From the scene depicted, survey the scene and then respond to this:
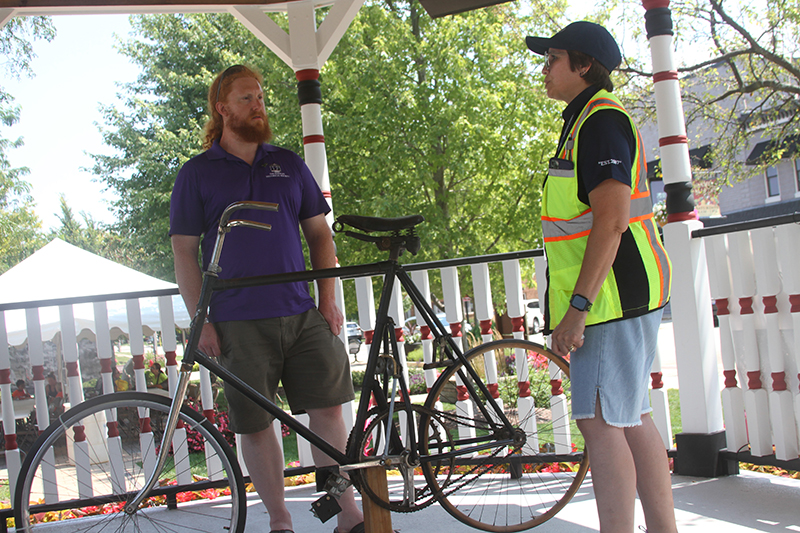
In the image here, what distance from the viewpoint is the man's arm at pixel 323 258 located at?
2.45 metres

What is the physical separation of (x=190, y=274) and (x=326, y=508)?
3.20 feet

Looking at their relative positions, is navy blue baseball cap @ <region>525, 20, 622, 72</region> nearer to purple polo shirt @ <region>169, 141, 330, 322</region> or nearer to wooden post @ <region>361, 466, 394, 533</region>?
purple polo shirt @ <region>169, 141, 330, 322</region>

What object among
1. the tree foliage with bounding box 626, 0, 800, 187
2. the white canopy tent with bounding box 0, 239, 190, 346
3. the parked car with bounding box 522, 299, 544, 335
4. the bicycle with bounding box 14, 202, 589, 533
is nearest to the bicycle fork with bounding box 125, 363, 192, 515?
the bicycle with bounding box 14, 202, 589, 533

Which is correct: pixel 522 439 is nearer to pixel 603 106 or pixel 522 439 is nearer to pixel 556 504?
pixel 556 504

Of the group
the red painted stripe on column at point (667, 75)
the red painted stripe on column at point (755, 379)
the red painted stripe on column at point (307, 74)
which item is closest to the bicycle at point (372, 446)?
the red painted stripe on column at point (755, 379)

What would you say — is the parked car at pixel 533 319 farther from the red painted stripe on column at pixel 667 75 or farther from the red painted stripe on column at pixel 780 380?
the red painted stripe on column at pixel 780 380

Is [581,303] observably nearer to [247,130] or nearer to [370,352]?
[370,352]

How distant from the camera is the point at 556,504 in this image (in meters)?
2.55

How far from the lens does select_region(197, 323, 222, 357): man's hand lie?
2.19 metres

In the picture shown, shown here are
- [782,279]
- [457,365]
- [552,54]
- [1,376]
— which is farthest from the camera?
[1,376]

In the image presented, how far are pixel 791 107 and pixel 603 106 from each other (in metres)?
13.0

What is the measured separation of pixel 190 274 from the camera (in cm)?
226

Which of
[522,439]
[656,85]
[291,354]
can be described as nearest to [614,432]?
[522,439]

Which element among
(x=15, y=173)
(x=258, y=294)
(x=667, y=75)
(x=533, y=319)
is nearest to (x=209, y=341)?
(x=258, y=294)
